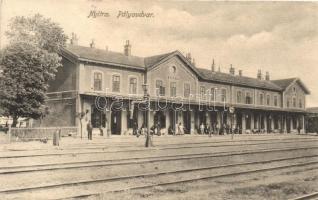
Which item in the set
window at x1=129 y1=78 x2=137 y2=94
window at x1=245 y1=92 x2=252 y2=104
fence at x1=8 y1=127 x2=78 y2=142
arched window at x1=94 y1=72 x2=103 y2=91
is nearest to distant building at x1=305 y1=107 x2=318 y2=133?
window at x1=245 y1=92 x2=252 y2=104

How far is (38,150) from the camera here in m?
16.7

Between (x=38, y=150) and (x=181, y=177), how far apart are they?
780 cm

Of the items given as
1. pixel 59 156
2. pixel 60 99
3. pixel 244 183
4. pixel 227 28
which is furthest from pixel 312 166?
pixel 60 99

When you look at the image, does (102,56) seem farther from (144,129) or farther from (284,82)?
(284,82)

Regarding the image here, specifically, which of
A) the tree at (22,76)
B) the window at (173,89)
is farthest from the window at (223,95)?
the tree at (22,76)

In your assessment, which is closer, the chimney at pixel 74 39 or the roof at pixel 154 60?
the roof at pixel 154 60

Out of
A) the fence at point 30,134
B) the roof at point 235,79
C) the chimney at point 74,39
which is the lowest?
the fence at point 30,134

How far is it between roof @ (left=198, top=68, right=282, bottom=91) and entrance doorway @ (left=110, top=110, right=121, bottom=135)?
11.0m

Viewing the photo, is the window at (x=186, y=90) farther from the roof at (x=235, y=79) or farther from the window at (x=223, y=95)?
the window at (x=223, y=95)

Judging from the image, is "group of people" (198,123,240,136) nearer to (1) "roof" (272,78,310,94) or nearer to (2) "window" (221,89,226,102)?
(2) "window" (221,89,226,102)

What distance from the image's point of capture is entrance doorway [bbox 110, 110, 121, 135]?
30.0 m

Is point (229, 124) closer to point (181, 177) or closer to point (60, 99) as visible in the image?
point (60, 99)

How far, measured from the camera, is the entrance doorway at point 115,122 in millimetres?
30011

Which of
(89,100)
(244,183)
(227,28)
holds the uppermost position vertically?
(227,28)
